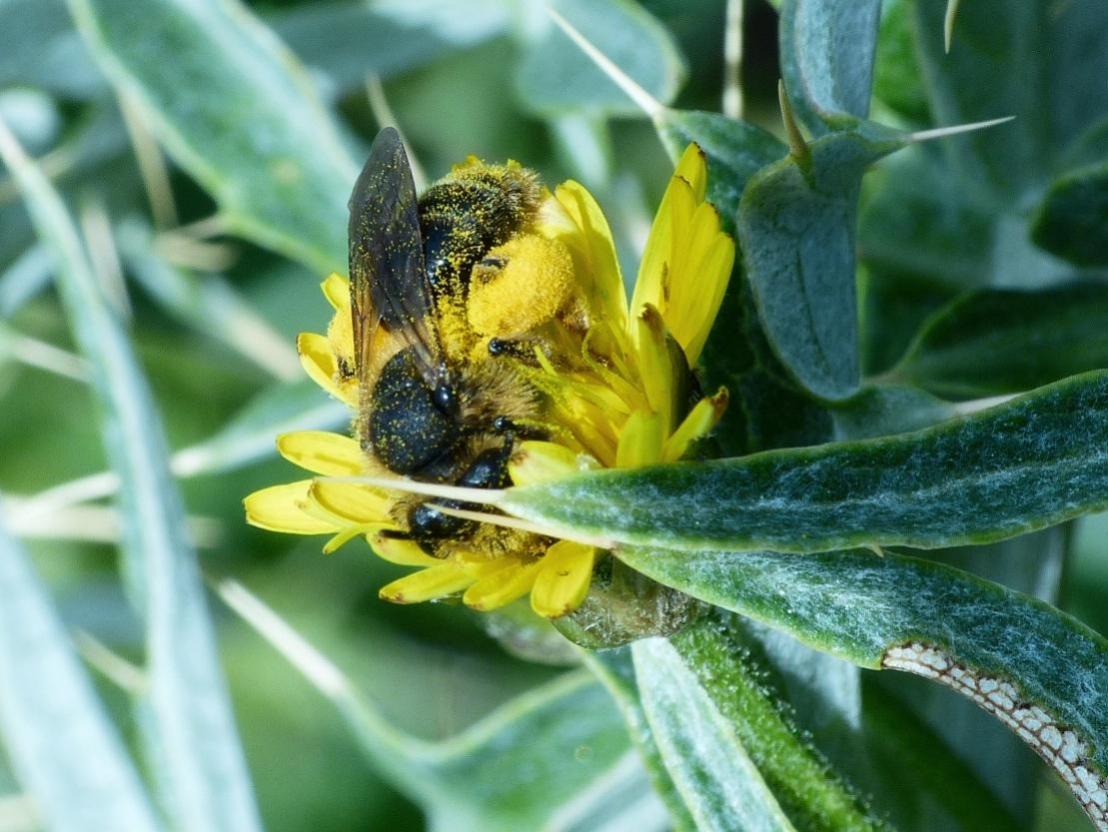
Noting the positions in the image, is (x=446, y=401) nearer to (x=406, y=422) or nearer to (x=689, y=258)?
(x=406, y=422)

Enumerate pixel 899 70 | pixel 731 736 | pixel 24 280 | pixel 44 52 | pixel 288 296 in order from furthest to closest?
1. pixel 288 296
2. pixel 24 280
3. pixel 44 52
4. pixel 899 70
5. pixel 731 736

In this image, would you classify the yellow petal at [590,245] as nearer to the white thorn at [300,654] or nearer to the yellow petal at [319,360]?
the yellow petal at [319,360]

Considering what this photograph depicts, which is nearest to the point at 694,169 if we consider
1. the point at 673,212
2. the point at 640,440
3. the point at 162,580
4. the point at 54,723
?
the point at 673,212

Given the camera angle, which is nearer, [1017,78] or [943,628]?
[943,628]

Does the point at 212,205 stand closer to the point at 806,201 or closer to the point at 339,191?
the point at 339,191

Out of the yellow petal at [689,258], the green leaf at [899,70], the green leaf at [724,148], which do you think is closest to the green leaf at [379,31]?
the green leaf at [899,70]

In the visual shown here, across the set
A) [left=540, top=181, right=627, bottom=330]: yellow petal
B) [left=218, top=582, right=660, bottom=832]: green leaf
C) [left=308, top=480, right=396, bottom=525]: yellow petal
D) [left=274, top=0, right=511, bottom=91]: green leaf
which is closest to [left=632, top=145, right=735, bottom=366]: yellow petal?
[left=540, top=181, right=627, bottom=330]: yellow petal

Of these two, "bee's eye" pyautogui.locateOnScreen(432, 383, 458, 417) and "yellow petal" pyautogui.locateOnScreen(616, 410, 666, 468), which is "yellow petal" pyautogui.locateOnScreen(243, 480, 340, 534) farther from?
"yellow petal" pyautogui.locateOnScreen(616, 410, 666, 468)
